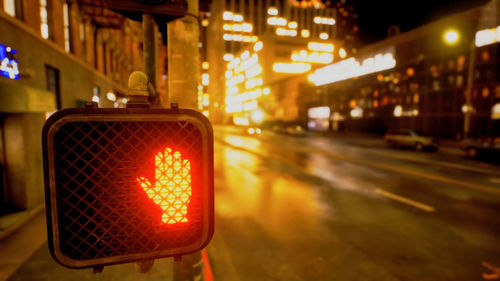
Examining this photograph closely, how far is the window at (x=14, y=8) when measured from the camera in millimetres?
6831

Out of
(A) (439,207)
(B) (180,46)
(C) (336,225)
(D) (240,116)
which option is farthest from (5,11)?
(D) (240,116)

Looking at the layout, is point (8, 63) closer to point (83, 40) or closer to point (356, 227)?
point (83, 40)

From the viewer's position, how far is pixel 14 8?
717 centimetres

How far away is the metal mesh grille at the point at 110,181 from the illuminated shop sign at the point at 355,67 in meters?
34.6

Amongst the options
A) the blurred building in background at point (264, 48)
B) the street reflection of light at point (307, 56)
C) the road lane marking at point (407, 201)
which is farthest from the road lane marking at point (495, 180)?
the street reflection of light at point (307, 56)

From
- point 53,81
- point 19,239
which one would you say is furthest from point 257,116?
point 19,239

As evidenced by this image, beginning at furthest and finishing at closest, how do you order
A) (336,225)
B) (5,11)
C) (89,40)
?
(89,40), (336,225), (5,11)

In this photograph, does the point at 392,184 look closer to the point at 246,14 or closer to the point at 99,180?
the point at 99,180

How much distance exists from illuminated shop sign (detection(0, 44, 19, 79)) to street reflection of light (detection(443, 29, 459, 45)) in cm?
3744

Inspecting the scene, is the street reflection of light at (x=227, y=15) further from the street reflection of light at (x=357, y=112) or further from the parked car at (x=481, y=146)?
the parked car at (x=481, y=146)

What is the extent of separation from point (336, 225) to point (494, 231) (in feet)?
12.4

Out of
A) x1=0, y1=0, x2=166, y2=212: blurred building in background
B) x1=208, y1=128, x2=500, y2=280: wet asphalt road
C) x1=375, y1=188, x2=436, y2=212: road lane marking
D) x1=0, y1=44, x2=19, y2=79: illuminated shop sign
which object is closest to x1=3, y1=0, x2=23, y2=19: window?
x1=0, y1=0, x2=166, y2=212: blurred building in background

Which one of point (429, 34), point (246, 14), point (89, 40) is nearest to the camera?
point (89, 40)

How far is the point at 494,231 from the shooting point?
655 cm
